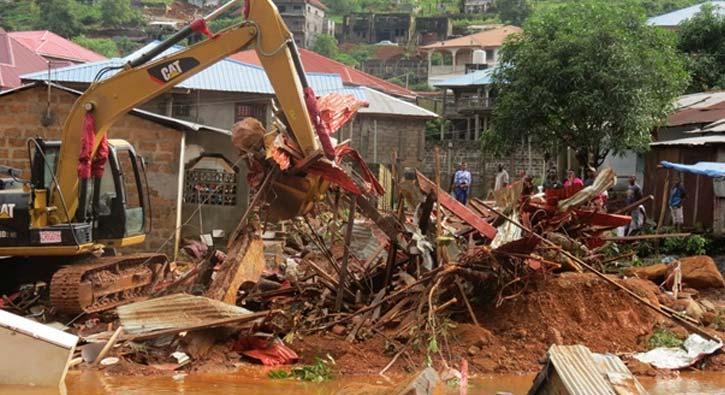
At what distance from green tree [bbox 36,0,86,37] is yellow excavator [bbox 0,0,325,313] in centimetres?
6827

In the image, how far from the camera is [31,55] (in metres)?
Answer: 40.1

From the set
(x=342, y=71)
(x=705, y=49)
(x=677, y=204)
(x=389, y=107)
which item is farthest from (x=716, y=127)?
(x=342, y=71)

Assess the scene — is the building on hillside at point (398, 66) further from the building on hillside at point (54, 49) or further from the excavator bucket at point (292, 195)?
the excavator bucket at point (292, 195)

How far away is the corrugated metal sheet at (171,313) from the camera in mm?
10930

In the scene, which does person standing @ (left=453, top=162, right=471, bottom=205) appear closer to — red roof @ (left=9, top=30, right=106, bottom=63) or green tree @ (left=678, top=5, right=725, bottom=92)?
green tree @ (left=678, top=5, right=725, bottom=92)

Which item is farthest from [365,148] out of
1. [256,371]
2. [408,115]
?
[256,371]

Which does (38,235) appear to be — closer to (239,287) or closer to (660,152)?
(239,287)

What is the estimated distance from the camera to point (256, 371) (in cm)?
1070

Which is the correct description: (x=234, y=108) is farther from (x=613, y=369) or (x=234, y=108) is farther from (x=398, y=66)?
(x=398, y=66)

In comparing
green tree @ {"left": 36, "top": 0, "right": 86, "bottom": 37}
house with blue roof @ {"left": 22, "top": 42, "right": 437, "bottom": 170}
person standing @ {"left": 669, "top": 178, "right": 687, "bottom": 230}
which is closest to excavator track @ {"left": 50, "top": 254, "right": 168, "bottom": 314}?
person standing @ {"left": 669, "top": 178, "right": 687, "bottom": 230}

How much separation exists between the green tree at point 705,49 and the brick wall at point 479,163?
22.9ft

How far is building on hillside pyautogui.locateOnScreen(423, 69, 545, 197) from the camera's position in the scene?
39.5 metres

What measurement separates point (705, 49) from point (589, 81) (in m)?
12.7

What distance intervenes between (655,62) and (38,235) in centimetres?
1849
